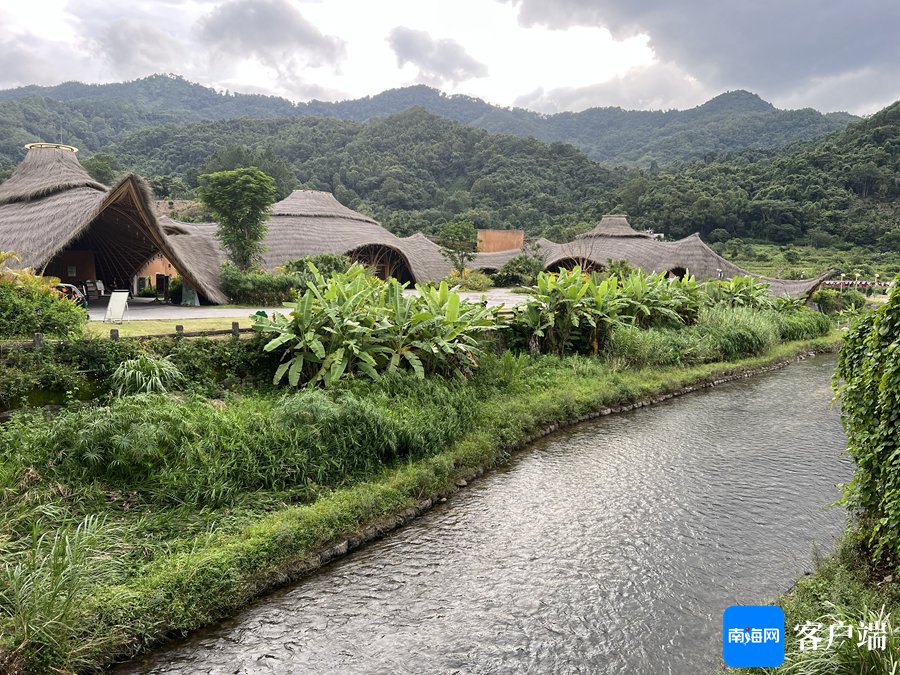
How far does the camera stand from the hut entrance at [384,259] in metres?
25.6

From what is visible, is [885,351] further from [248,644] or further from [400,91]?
[400,91]

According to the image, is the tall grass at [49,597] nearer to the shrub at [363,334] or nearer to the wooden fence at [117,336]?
the wooden fence at [117,336]

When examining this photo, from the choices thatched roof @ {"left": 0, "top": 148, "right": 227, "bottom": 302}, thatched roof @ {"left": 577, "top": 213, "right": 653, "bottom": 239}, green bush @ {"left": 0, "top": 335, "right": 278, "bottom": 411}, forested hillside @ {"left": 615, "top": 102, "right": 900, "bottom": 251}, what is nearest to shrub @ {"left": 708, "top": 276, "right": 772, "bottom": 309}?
thatched roof @ {"left": 577, "top": 213, "right": 653, "bottom": 239}

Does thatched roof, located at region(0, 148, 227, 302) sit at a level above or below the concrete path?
above

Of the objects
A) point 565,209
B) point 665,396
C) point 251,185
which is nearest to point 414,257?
point 251,185

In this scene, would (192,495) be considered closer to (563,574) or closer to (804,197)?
(563,574)

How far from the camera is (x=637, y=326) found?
14.6 meters

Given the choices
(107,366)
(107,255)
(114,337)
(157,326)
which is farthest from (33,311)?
(107,255)

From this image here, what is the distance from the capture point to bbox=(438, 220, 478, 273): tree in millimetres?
29141

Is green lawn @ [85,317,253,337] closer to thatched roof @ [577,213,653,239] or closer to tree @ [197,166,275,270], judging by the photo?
tree @ [197,166,275,270]

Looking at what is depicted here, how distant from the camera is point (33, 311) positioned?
761 centimetres

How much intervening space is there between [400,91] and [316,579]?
127 m

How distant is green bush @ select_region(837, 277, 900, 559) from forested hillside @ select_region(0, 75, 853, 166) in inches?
2254

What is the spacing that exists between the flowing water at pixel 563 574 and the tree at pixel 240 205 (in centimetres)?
1389
